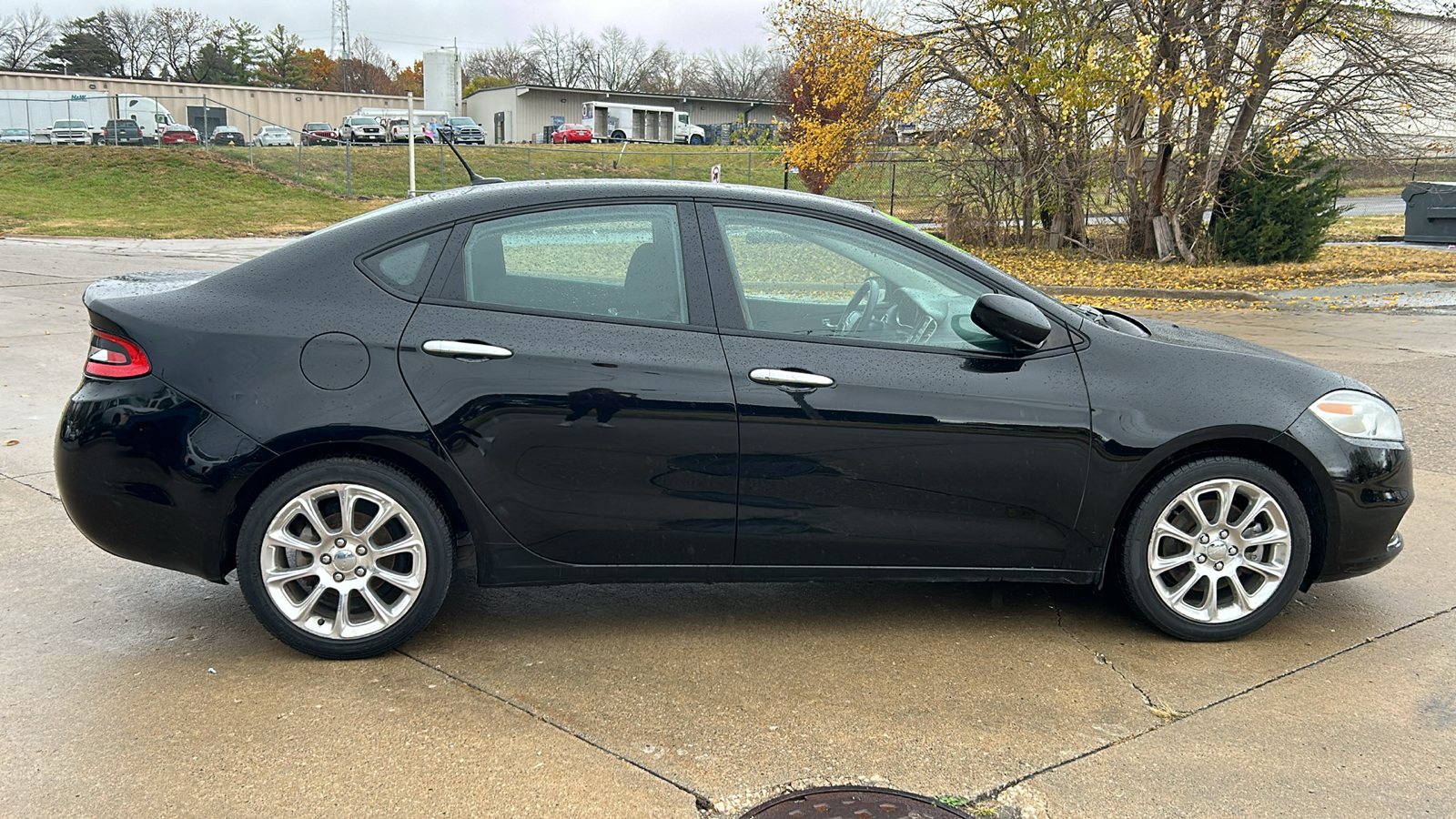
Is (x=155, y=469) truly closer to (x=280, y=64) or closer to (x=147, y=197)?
(x=147, y=197)

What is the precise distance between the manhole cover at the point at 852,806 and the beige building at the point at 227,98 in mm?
58834

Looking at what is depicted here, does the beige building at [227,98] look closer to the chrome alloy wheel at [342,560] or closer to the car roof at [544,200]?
the car roof at [544,200]

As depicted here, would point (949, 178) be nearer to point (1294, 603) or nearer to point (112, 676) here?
point (1294, 603)

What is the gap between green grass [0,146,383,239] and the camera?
86.6 feet

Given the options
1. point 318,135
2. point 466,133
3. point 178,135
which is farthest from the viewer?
point 318,135

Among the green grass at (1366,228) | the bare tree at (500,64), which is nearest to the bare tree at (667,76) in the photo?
the bare tree at (500,64)

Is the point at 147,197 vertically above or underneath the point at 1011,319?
above

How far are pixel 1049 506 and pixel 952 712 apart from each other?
0.84m

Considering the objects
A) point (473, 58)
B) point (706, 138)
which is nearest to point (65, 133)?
point (706, 138)

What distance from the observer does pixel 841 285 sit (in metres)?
4.05

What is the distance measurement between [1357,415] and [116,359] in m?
4.25

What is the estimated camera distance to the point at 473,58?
114 meters

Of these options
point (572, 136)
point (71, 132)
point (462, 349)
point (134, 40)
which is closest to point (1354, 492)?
point (462, 349)

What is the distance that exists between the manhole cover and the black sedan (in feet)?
3.36
